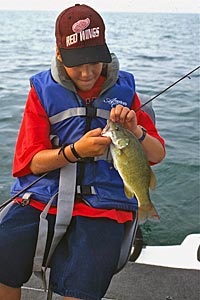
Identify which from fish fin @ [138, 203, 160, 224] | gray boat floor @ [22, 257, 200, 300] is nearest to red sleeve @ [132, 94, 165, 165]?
fish fin @ [138, 203, 160, 224]

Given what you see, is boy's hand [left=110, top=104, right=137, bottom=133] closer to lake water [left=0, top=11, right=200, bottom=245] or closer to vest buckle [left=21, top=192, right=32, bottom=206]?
vest buckle [left=21, top=192, right=32, bottom=206]

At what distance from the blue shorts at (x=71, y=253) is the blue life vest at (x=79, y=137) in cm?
11

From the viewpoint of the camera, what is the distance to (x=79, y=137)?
94.7 inches

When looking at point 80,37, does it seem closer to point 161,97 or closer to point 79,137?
point 79,137

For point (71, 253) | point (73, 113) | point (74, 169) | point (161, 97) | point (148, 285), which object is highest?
point (73, 113)

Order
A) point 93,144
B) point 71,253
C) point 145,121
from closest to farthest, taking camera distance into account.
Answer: point 93,144, point 71,253, point 145,121

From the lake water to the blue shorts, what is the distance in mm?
1048

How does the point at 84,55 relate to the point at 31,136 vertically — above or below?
above

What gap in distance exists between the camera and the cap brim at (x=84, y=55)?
2.27 meters

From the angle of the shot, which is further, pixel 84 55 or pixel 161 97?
pixel 161 97

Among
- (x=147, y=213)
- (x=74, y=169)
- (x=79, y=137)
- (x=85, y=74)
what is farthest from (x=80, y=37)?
(x=147, y=213)

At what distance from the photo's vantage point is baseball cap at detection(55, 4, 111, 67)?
7.50 ft

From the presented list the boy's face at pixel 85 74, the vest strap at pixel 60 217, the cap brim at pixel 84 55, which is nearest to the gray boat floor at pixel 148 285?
the vest strap at pixel 60 217

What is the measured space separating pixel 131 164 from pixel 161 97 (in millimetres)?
7081
